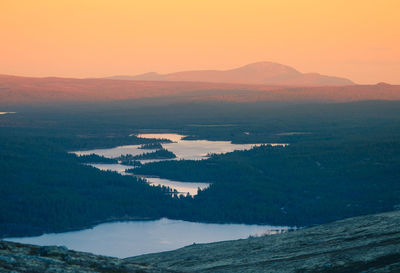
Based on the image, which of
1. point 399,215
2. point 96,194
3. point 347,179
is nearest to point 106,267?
point 399,215

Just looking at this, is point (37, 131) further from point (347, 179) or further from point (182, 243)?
point (182, 243)

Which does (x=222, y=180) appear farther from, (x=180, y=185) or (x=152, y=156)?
(x=152, y=156)

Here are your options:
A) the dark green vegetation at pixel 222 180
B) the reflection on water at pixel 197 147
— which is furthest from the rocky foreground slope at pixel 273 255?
the reflection on water at pixel 197 147

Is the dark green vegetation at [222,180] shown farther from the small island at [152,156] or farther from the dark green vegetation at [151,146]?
the small island at [152,156]

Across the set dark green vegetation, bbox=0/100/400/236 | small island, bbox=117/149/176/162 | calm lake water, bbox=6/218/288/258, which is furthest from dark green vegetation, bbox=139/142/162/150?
A: calm lake water, bbox=6/218/288/258

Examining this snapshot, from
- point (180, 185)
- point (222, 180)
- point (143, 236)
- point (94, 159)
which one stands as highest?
point (94, 159)

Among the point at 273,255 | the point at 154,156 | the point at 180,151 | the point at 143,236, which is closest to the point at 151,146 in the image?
the point at 180,151

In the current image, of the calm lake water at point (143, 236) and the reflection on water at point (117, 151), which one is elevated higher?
the reflection on water at point (117, 151)
